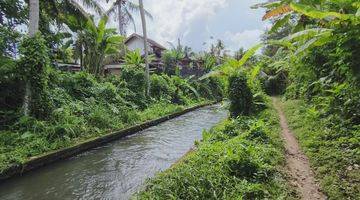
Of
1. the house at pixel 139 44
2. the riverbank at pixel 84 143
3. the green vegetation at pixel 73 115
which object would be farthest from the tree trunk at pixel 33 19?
the house at pixel 139 44

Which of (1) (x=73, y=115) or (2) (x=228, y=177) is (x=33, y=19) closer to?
(1) (x=73, y=115)

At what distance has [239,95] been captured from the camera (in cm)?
1177

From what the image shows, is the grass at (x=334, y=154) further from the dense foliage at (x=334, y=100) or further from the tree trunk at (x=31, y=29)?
the tree trunk at (x=31, y=29)

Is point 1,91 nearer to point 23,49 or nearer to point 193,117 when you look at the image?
point 23,49

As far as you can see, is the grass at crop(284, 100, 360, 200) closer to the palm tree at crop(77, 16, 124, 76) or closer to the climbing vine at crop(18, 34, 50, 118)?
the climbing vine at crop(18, 34, 50, 118)

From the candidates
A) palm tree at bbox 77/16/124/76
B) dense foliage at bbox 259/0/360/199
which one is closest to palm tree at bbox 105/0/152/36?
palm tree at bbox 77/16/124/76

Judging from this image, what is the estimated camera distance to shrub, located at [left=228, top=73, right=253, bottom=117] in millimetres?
11630

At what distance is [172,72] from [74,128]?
1965 centimetres

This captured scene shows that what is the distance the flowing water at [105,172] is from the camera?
701 cm

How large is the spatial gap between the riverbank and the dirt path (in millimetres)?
6179

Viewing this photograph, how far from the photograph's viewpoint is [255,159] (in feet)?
19.5

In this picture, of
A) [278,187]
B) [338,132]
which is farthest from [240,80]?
[278,187]

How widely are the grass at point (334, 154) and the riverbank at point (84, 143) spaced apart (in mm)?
6507

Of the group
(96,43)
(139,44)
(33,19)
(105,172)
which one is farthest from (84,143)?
(139,44)
